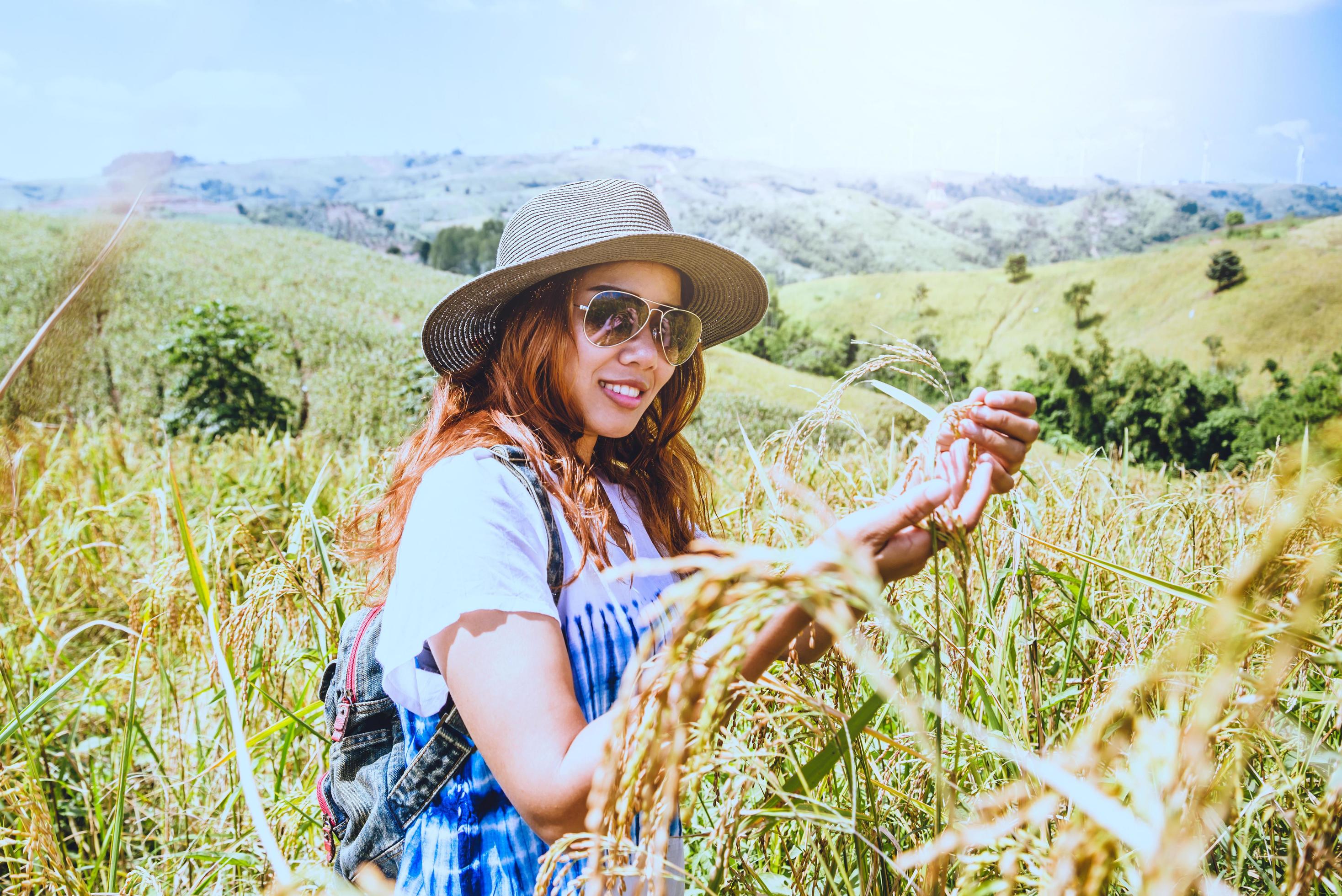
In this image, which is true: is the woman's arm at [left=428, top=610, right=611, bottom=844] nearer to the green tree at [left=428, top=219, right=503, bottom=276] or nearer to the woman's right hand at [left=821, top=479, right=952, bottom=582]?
the woman's right hand at [left=821, top=479, right=952, bottom=582]

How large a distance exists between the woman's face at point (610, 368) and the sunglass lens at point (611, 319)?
15 mm

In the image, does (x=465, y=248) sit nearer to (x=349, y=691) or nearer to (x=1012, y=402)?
(x=349, y=691)

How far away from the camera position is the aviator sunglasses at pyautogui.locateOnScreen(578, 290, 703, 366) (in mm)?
1610

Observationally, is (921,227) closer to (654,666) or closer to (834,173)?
(834,173)

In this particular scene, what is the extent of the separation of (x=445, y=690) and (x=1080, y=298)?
93.7ft

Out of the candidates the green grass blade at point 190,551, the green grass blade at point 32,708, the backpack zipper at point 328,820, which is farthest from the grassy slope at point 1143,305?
the green grass blade at point 32,708

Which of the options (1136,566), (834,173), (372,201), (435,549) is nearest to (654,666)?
(435,549)

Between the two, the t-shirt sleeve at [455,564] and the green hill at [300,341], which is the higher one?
the t-shirt sleeve at [455,564]

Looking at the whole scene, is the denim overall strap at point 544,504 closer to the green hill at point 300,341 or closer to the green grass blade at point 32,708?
the green grass blade at point 32,708

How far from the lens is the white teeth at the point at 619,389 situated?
1645 millimetres

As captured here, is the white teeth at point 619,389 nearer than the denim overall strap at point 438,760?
No

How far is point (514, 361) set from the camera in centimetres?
164

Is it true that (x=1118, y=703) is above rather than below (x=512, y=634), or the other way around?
above

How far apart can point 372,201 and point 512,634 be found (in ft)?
203
